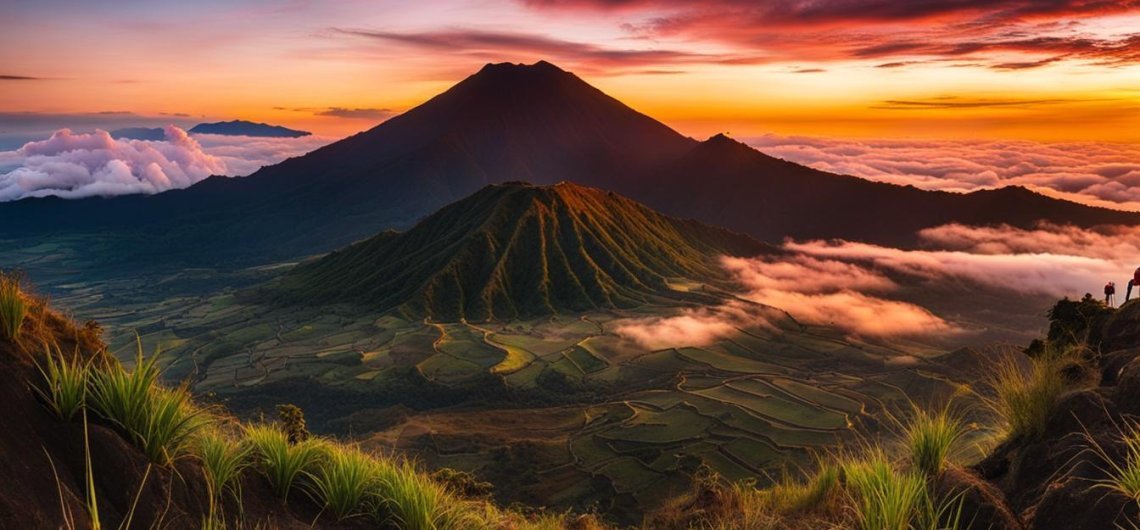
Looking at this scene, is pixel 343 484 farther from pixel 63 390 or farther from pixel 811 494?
pixel 811 494

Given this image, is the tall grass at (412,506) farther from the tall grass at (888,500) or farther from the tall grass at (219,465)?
the tall grass at (888,500)

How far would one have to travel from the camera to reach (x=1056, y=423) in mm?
9695

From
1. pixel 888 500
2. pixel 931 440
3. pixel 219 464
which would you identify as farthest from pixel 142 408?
pixel 931 440

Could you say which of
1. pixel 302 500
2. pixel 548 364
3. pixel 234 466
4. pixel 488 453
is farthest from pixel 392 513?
pixel 548 364

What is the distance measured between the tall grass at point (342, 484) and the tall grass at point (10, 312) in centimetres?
371

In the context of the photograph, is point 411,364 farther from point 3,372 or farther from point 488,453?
point 3,372

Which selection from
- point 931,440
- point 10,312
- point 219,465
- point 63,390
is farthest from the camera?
point 931,440

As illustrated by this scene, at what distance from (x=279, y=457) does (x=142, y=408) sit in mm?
2095

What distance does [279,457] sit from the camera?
8.84m

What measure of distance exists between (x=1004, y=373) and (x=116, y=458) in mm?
12938

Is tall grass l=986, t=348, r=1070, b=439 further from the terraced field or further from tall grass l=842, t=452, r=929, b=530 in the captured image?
the terraced field

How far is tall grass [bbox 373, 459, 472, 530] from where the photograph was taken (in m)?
8.52

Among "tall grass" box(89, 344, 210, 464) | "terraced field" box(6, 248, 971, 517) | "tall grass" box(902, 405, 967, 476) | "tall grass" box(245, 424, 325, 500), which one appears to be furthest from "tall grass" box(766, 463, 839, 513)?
"terraced field" box(6, 248, 971, 517)

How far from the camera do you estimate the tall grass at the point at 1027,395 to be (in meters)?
10.0
